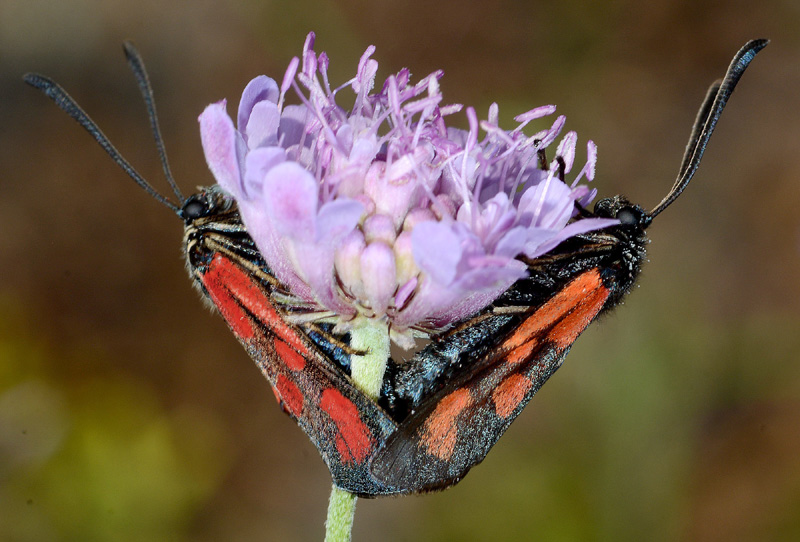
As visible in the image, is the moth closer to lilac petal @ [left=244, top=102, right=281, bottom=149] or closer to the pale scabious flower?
the pale scabious flower

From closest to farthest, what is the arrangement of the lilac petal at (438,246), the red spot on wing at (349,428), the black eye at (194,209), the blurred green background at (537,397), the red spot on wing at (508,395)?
the lilac petal at (438,246), the red spot on wing at (349,428), the red spot on wing at (508,395), the black eye at (194,209), the blurred green background at (537,397)

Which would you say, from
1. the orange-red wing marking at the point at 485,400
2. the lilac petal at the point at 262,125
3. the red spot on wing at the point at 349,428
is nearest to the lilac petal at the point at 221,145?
the lilac petal at the point at 262,125

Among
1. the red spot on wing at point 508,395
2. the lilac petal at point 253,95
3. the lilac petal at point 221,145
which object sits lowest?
the red spot on wing at point 508,395

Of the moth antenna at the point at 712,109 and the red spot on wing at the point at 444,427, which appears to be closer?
the red spot on wing at the point at 444,427

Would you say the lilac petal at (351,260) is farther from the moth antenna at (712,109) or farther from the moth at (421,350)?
the moth antenna at (712,109)

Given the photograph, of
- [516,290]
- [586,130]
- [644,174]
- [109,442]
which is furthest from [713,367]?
[109,442]

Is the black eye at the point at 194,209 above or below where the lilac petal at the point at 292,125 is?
below
